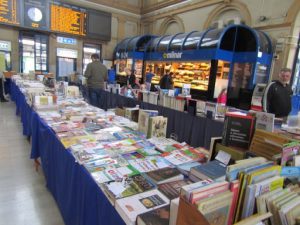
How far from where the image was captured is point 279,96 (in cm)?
369

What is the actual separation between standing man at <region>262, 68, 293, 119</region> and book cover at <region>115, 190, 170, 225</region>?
126 inches

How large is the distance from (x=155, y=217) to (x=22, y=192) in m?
2.18

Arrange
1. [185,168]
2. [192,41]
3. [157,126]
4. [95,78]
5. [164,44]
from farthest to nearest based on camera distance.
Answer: [164,44], [192,41], [95,78], [157,126], [185,168]

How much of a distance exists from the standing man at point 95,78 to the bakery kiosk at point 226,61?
382 centimetres

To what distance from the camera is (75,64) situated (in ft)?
39.7

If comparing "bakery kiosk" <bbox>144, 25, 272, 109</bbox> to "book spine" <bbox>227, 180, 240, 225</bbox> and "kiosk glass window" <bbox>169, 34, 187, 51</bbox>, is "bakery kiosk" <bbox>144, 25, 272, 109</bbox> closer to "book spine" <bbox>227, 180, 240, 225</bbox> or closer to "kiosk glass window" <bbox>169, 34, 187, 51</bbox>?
"kiosk glass window" <bbox>169, 34, 187, 51</bbox>

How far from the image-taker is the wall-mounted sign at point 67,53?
37.6ft

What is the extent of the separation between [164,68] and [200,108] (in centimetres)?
653

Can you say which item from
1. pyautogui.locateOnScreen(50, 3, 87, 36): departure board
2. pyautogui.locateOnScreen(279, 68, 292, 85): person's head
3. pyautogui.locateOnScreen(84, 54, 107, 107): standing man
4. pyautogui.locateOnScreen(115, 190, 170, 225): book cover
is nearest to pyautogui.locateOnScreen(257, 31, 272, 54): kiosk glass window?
pyautogui.locateOnScreen(279, 68, 292, 85): person's head

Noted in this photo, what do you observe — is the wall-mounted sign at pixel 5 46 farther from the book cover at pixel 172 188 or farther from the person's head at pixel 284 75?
the book cover at pixel 172 188

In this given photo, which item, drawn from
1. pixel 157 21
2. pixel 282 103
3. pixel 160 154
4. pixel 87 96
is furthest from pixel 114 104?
pixel 157 21

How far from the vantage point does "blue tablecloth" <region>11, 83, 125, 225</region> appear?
1.34 metres

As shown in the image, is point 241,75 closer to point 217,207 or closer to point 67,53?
point 217,207

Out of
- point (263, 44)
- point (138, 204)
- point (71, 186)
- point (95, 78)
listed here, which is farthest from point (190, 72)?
point (138, 204)
